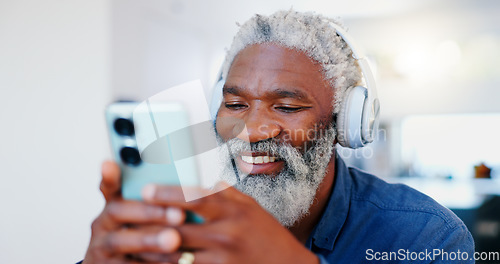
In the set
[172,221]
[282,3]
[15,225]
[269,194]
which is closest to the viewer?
[172,221]

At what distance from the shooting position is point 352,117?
94cm

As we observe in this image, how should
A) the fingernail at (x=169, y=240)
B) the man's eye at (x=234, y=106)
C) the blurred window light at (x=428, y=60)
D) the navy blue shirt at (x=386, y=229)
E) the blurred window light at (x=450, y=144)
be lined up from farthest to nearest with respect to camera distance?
1. the blurred window light at (x=428, y=60)
2. the blurred window light at (x=450, y=144)
3. the man's eye at (x=234, y=106)
4. the navy blue shirt at (x=386, y=229)
5. the fingernail at (x=169, y=240)

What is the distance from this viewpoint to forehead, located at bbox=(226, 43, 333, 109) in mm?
918

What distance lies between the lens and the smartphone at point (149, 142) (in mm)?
403

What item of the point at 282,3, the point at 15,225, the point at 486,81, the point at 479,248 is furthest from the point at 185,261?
the point at 486,81

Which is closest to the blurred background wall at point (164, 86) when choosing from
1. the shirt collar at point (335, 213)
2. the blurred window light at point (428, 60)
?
the blurred window light at point (428, 60)

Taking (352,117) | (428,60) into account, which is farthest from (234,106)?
(428,60)

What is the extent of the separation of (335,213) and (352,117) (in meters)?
0.24

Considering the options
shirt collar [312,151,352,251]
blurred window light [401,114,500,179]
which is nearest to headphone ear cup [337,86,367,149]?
shirt collar [312,151,352,251]

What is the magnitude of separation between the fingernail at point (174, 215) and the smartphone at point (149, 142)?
0.05m

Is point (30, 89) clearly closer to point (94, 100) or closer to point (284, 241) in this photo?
point (94, 100)

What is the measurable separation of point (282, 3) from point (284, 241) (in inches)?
106

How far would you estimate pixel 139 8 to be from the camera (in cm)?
235

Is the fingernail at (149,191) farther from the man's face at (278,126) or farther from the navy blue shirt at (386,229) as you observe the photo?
the navy blue shirt at (386,229)
